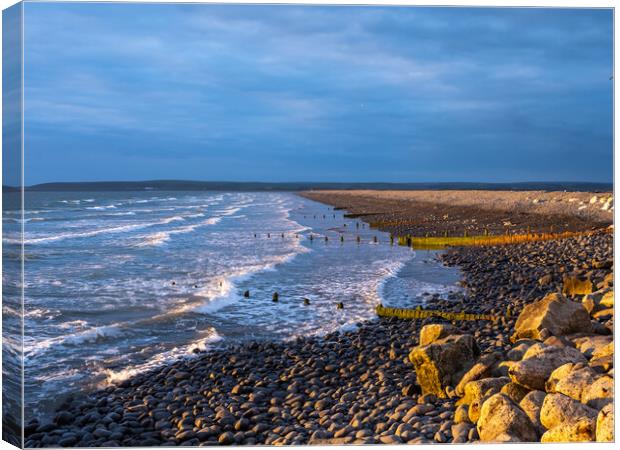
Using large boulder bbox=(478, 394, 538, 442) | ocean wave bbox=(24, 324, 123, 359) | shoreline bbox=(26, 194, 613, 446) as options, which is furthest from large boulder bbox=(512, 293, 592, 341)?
ocean wave bbox=(24, 324, 123, 359)

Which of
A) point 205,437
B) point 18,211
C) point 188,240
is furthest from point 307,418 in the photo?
point 188,240

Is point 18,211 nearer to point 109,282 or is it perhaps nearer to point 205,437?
point 205,437

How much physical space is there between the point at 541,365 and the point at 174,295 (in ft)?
43.7

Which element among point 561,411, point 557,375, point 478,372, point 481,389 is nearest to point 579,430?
point 561,411

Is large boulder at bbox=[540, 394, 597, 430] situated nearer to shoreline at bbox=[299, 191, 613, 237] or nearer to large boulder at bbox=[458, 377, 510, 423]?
large boulder at bbox=[458, 377, 510, 423]

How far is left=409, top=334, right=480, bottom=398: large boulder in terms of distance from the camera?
323 inches

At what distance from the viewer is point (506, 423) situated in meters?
6.07

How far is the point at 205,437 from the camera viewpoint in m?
7.73

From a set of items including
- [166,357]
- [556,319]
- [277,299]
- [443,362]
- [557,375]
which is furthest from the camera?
[277,299]

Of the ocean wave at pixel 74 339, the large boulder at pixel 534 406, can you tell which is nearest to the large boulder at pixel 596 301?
the large boulder at pixel 534 406

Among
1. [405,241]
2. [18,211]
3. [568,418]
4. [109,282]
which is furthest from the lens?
[405,241]

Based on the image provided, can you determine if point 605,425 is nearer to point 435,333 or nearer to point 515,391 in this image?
point 515,391

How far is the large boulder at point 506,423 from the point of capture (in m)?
6.08

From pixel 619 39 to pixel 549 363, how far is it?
4.37 meters
